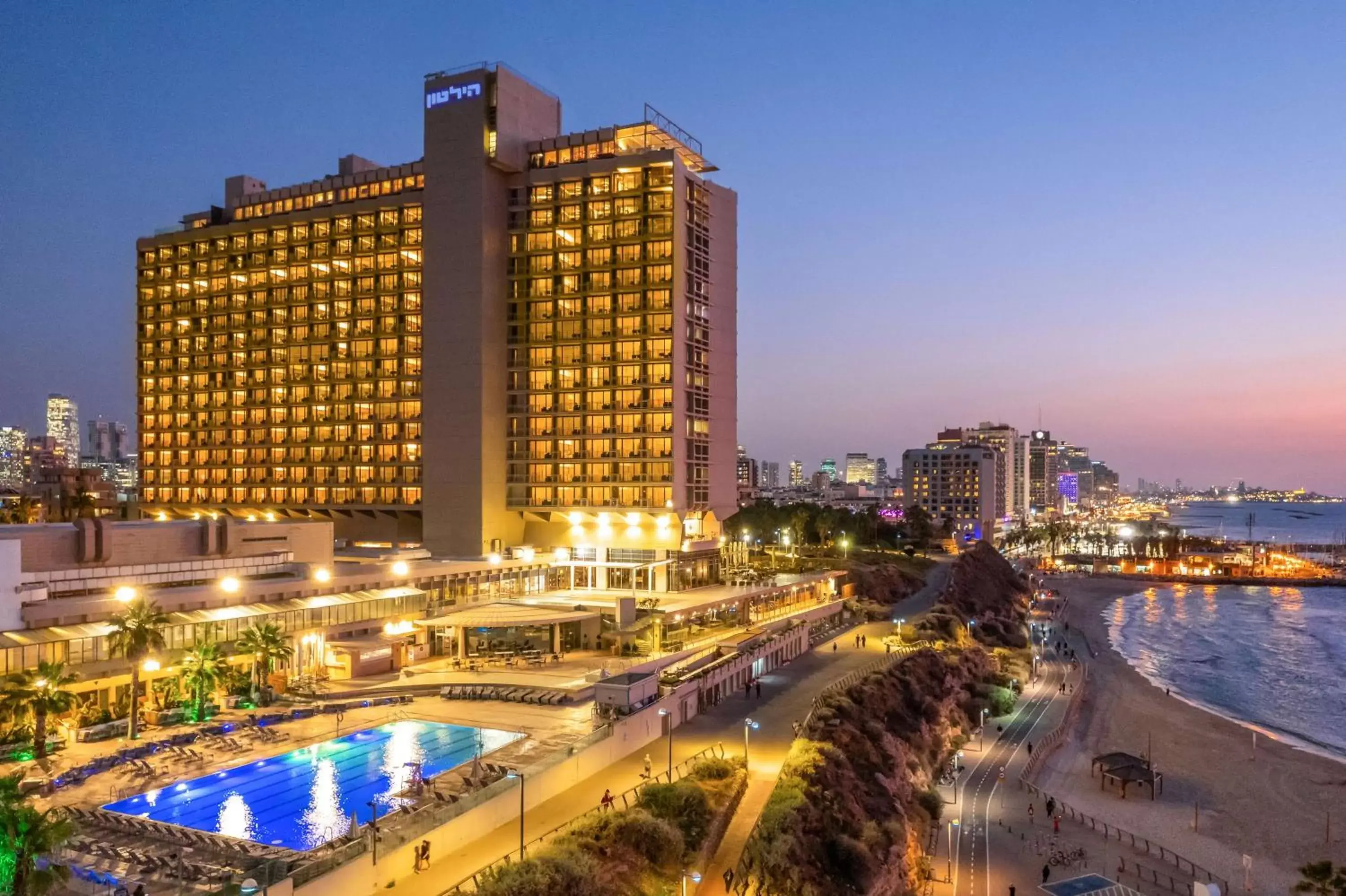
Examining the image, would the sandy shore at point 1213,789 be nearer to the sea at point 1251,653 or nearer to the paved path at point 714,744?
the sea at point 1251,653

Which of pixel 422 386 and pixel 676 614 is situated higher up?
pixel 422 386

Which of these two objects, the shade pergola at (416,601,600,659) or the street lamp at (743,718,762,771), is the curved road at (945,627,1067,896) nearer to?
the street lamp at (743,718,762,771)

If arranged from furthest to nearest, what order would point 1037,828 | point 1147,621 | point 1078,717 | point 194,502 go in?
point 1147,621 < point 194,502 < point 1078,717 < point 1037,828

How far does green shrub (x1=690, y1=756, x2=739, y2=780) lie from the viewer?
41.0m

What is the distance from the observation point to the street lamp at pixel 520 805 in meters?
30.8

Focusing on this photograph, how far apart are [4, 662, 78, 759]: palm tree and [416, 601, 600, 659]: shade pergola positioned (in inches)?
999

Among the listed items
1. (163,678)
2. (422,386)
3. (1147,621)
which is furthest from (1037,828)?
(1147,621)

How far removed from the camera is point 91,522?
49750 mm

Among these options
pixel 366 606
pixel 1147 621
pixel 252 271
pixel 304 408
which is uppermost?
pixel 252 271

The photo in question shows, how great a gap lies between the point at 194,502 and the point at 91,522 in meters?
74.0

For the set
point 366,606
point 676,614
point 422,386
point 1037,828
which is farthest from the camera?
point 422,386

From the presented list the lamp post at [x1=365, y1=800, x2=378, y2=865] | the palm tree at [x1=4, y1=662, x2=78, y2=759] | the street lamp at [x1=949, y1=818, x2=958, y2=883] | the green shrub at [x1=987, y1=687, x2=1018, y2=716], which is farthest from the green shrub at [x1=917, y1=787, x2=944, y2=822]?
the palm tree at [x1=4, y1=662, x2=78, y2=759]

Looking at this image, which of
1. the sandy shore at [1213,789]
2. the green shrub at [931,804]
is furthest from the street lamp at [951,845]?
the sandy shore at [1213,789]

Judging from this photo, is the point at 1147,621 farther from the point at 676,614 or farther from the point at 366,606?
the point at 366,606
